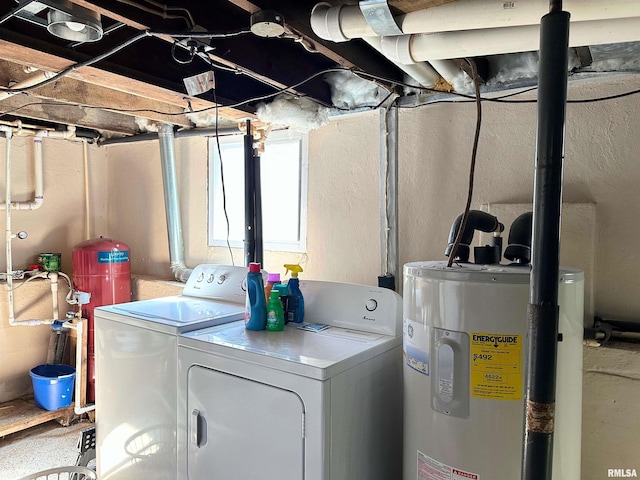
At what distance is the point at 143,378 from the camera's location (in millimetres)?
1856

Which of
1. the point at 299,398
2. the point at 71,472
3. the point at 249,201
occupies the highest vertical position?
the point at 249,201

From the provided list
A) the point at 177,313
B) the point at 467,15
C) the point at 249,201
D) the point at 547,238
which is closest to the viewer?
the point at 547,238

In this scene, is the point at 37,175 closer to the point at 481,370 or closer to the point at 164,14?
the point at 164,14

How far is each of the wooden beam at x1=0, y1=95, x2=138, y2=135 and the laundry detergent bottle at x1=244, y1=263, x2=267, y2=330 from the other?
175 cm

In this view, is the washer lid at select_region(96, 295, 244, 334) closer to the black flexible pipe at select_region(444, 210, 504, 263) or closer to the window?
the window

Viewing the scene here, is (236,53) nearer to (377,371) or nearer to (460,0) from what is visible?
(460,0)

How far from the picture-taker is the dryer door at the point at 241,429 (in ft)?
4.57

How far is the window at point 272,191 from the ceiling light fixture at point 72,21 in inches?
50.2

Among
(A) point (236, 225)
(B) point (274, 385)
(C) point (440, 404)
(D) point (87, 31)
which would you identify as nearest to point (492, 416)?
(C) point (440, 404)

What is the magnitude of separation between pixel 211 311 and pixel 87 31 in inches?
47.2

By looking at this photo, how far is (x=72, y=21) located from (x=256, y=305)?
1.13m

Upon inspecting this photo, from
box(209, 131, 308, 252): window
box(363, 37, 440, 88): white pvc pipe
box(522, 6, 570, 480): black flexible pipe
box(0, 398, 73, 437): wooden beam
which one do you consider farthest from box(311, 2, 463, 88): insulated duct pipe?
box(0, 398, 73, 437): wooden beam

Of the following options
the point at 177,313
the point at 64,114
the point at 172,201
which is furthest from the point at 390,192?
the point at 64,114

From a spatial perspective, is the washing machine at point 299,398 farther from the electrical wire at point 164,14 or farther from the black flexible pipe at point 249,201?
the electrical wire at point 164,14
